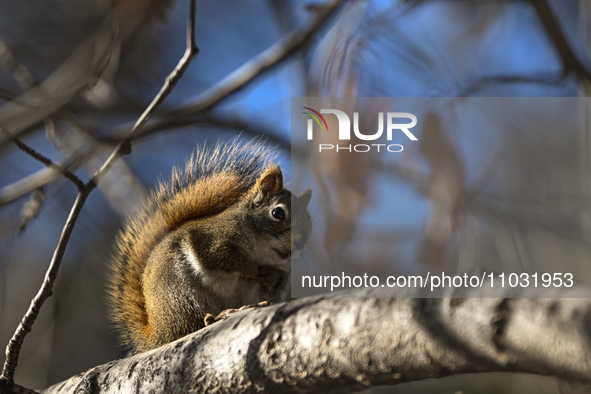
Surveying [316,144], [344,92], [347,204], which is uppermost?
[344,92]

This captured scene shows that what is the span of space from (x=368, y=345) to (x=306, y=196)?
0.90 meters

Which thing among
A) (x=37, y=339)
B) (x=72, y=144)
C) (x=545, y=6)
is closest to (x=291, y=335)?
(x=545, y=6)

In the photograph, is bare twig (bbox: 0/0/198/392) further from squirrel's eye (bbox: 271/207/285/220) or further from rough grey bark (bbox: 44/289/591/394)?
squirrel's eye (bbox: 271/207/285/220)

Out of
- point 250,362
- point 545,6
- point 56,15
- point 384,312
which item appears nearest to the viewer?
point 384,312

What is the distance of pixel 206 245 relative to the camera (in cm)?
137

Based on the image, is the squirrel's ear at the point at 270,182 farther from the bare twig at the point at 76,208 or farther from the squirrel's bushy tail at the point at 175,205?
the bare twig at the point at 76,208

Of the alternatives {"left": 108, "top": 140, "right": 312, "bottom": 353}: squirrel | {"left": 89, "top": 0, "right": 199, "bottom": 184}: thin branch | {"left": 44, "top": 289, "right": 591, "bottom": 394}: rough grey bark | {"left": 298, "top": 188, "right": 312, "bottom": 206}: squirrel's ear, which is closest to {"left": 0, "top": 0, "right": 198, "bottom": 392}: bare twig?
{"left": 89, "top": 0, "right": 199, "bottom": 184}: thin branch

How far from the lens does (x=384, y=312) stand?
2.21 feet

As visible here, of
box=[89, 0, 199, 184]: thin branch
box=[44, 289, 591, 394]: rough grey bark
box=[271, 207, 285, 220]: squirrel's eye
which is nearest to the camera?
box=[44, 289, 591, 394]: rough grey bark

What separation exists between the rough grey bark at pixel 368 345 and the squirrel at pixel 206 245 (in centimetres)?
32

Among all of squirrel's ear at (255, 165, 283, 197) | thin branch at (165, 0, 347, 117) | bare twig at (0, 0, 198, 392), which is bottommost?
bare twig at (0, 0, 198, 392)

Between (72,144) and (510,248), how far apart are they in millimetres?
1686

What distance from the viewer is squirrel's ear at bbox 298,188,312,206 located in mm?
1539

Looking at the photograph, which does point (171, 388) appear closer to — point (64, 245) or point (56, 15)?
point (64, 245)
